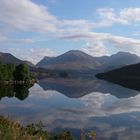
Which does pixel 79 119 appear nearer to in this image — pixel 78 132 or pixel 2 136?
pixel 78 132

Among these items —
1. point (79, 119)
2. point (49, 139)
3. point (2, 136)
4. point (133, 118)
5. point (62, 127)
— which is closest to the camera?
point (2, 136)

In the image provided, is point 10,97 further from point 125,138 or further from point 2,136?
point 2,136

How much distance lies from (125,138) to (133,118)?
91.6ft

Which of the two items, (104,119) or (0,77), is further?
(0,77)

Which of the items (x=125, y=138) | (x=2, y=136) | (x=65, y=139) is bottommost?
(x=125, y=138)

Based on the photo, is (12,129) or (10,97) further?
(10,97)

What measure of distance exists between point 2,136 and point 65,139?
14.2 meters

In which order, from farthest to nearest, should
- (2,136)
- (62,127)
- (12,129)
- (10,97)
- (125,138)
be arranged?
(10,97) → (62,127) → (125,138) → (12,129) → (2,136)

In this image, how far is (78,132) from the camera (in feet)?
190

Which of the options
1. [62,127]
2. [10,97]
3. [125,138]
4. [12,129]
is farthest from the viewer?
[10,97]

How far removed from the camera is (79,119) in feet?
255

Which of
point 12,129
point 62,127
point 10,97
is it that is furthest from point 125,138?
point 10,97

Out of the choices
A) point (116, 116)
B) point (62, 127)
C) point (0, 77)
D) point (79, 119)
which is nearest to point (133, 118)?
point (116, 116)

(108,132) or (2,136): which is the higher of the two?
(2,136)
